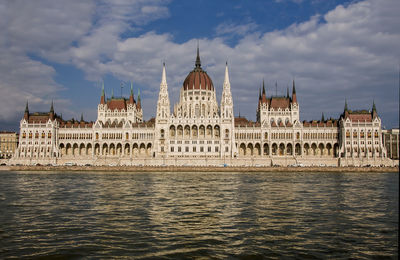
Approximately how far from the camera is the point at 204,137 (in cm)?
10144

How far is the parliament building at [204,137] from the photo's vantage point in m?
95.8

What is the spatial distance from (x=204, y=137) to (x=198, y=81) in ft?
66.1

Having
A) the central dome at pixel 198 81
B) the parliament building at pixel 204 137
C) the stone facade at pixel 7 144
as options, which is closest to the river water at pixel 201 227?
the parliament building at pixel 204 137

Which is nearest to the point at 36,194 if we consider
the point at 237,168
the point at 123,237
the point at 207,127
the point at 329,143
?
the point at 123,237

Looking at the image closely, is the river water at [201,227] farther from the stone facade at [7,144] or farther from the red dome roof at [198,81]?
the stone facade at [7,144]

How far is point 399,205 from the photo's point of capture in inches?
330

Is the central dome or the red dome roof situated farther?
the red dome roof

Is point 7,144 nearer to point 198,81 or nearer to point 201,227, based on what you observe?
point 198,81

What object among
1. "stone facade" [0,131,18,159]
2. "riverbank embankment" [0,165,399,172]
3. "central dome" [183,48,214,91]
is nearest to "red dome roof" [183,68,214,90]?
"central dome" [183,48,214,91]

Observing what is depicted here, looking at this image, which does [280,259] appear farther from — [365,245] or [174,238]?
[174,238]

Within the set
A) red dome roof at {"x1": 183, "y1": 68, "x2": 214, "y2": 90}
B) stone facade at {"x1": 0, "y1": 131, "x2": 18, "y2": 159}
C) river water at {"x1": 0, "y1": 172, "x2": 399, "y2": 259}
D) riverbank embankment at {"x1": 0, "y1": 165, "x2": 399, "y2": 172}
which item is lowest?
river water at {"x1": 0, "y1": 172, "x2": 399, "y2": 259}

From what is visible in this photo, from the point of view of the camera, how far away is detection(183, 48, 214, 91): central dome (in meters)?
112

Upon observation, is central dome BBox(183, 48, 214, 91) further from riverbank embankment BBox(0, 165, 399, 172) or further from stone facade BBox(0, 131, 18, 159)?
stone facade BBox(0, 131, 18, 159)

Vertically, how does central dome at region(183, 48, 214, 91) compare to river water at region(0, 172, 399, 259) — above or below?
above
